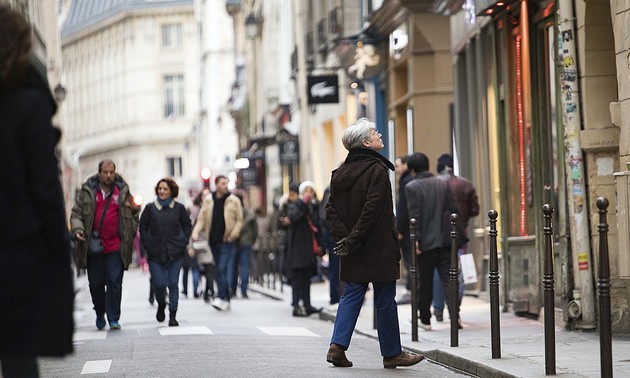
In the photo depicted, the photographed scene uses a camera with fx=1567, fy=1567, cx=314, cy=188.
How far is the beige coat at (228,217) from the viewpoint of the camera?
864 inches

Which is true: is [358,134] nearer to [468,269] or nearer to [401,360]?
[401,360]

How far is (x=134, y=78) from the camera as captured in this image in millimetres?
108000

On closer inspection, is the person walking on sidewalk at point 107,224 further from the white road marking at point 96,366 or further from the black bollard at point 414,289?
the white road marking at point 96,366

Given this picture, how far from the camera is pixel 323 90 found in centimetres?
3192

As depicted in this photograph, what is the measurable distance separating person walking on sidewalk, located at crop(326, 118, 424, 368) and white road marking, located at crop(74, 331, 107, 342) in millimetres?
4236

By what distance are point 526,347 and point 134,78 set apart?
97007mm

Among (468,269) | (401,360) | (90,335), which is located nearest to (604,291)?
(401,360)

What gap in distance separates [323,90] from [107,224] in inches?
645

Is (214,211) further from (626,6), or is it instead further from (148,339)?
(626,6)

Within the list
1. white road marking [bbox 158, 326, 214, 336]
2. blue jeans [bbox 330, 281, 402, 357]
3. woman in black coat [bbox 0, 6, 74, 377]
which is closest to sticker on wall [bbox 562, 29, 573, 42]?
blue jeans [bbox 330, 281, 402, 357]

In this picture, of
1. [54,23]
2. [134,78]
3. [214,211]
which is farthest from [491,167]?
[134,78]

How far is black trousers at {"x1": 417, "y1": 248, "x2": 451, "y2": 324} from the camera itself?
15.2 meters

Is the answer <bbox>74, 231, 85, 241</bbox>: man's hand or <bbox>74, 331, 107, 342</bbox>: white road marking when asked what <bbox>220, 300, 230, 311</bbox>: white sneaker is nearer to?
<bbox>74, 331, 107, 342</bbox>: white road marking

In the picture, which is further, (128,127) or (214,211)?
(128,127)
